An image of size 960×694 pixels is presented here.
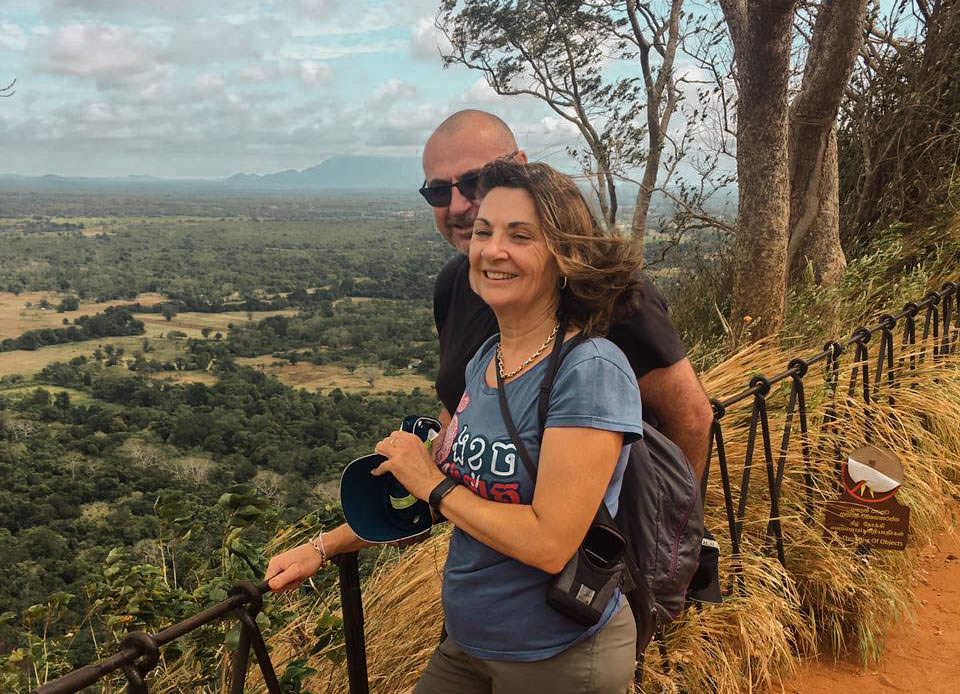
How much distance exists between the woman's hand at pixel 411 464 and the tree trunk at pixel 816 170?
434 centimetres

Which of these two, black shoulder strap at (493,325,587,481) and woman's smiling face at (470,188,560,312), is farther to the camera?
woman's smiling face at (470,188,560,312)

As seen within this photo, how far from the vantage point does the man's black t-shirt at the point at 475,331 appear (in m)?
1.60

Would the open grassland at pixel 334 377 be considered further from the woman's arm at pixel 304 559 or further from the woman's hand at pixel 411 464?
the woman's hand at pixel 411 464

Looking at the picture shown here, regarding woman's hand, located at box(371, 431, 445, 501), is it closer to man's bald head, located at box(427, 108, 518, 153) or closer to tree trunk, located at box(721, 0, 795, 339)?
man's bald head, located at box(427, 108, 518, 153)

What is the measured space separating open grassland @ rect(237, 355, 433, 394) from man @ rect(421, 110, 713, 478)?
50293 mm

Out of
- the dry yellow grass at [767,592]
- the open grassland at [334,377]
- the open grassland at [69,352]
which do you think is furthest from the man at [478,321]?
the open grassland at [69,352]

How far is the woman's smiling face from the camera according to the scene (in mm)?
1390

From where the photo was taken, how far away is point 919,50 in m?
6.73

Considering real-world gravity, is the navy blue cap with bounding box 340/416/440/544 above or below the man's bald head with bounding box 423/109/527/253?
below

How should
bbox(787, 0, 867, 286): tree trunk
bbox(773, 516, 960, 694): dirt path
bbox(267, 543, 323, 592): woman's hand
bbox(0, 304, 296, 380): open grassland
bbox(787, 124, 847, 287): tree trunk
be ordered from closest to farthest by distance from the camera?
bbox(267, 543, 323, 592): woman's hand < bbox(773, 516, 960, 694): dirt path < bbox(787, 0, 867, 286): tree trunk < bbox(787, 124, 847, 287): tree trunk < bbox(0, 304, 296, 380): open grassland

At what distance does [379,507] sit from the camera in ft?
5.17

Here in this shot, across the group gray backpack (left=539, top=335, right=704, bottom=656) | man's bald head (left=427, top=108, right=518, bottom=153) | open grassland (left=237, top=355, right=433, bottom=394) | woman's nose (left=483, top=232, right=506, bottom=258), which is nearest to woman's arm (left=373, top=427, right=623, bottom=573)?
gray backpack (left=539, top=335, right=704, bottom=656)

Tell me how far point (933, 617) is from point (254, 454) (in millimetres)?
40299

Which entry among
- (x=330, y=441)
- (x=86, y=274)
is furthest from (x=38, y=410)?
(x=86, y=274)
